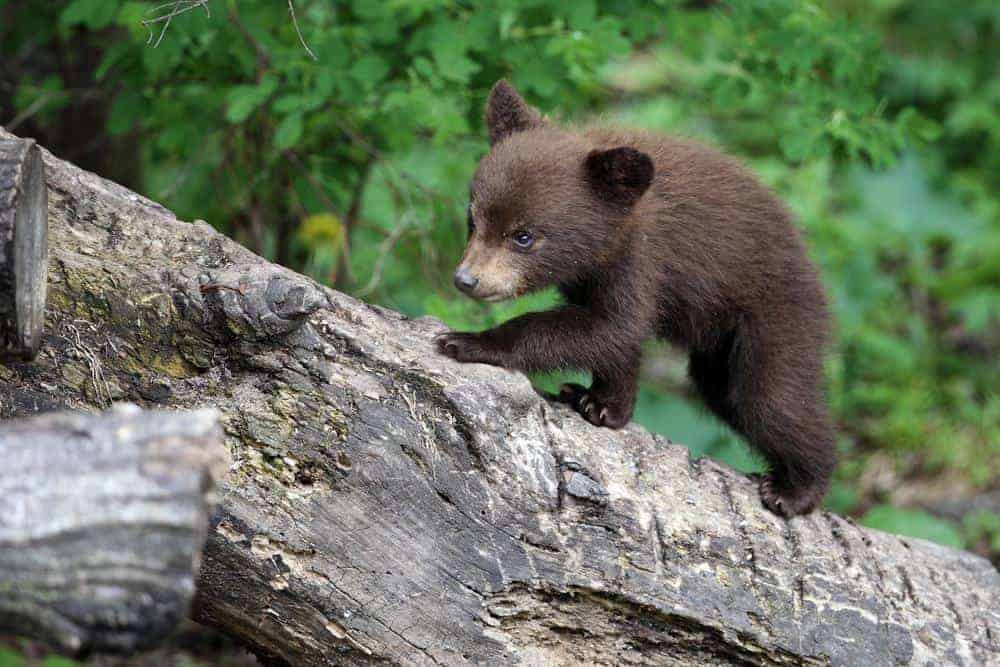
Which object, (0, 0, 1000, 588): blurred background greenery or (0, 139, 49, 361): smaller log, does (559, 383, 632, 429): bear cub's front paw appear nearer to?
(0, 0, 1000, 588): blurred background greenery

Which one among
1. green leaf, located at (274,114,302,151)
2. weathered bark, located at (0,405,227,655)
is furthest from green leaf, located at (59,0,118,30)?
weathered bark, located at (0,405,227,655)

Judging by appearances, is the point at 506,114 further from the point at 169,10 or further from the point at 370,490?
the point at 370,490

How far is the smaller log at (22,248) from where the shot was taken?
283cm

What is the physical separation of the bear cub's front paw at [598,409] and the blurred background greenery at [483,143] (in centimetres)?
61

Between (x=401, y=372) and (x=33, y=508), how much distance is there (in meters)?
1.34

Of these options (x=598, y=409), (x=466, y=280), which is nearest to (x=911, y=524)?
(x=598, y=409)

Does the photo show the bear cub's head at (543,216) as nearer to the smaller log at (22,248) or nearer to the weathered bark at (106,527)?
the smaller log at (22,248)

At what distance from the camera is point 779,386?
4.38 metres

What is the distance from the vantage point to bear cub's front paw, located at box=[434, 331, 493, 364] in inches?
145

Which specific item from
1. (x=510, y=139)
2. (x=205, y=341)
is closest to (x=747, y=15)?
(x=510, y=139)

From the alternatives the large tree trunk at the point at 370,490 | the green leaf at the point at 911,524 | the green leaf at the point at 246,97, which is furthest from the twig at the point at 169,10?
the green leaf at the point at 911,524

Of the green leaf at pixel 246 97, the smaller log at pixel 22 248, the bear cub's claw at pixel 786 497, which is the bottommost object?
the bear cub's claw at pixel 786 497

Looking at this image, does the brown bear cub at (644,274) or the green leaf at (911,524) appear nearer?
the brown bear cub at (644,274)

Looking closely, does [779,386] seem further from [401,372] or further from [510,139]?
[401,372]
